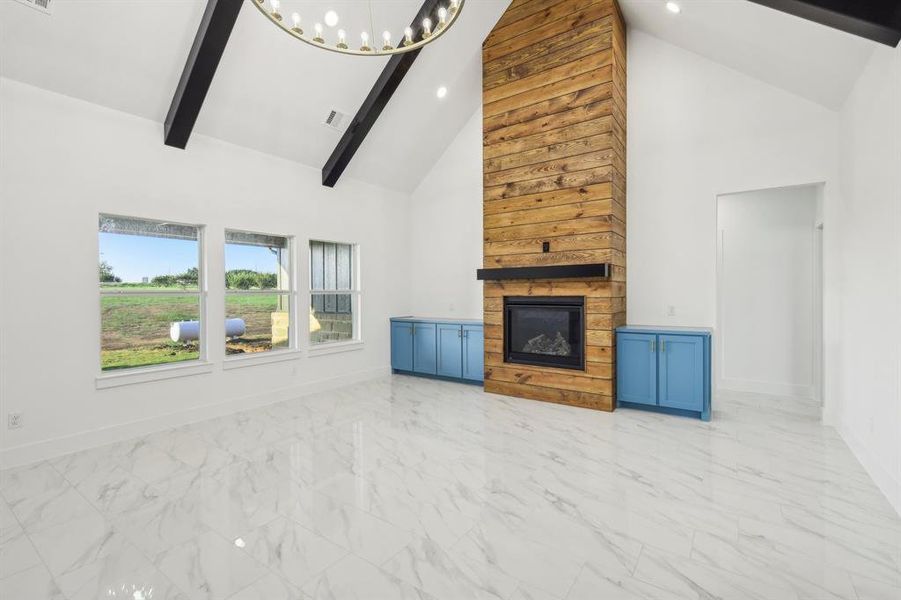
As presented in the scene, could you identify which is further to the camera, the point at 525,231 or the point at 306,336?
the point at 306,336

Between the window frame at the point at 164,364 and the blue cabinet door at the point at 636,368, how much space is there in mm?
4399

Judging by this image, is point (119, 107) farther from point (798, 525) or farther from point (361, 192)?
point (798, 525)

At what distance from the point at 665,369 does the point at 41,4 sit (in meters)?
6.00

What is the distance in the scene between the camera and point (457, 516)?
2.47m

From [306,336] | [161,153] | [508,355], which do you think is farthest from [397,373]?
Result: [161,153]

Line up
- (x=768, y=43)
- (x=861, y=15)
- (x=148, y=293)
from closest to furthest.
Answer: (x=861, y=15) → (x=768, y=43) → (x=148, y=293)

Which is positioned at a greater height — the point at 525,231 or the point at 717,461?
the point at 525,231

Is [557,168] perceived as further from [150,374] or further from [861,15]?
[150,374]

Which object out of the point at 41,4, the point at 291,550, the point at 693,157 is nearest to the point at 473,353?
the point at 693,157

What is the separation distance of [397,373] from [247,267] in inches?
109

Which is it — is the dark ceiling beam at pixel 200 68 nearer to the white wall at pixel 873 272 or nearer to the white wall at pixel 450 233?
the white wall at pixel 450 233

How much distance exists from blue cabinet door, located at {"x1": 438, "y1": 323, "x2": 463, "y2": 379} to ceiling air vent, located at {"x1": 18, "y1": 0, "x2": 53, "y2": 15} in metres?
4.79

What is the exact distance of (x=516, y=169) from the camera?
5.08 m

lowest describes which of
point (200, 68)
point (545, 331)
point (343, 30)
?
point (545, 331)
